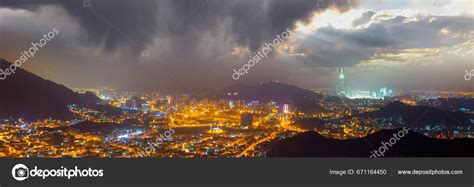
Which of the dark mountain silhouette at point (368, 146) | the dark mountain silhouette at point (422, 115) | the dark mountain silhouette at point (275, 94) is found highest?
the dark mountain silhouette at point (275, 94)

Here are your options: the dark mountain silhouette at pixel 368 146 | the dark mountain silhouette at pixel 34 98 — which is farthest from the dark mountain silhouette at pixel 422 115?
the dark mountain silhouette at pixel 34 98

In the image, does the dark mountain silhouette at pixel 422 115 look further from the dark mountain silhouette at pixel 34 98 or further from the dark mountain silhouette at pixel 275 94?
the dark mountain silhouette at pixel 34 98

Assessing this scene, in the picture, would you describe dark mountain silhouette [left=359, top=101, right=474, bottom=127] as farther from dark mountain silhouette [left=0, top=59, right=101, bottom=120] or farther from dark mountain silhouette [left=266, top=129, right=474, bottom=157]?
dark mountain silhouette [left=0, top=59, right=101, bottom=120]

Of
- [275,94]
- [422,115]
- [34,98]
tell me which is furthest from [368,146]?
[34,98]

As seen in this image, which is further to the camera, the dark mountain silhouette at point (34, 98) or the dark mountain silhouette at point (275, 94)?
the dark mountain silhouette at point (34, 98)

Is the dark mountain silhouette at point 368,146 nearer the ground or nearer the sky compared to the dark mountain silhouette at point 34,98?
nearer the ground

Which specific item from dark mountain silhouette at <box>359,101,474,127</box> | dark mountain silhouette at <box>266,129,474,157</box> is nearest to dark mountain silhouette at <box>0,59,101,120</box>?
dark mountain silhouette at <box>266,129,474,157</box>

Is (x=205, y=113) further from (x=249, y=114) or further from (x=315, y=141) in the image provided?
(x=315, y=141)

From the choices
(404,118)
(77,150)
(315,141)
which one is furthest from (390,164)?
(77,150)
